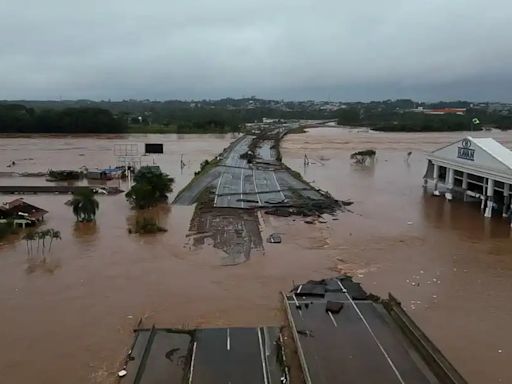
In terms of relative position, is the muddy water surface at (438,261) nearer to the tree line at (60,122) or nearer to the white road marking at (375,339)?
the white road marking at (375,339)

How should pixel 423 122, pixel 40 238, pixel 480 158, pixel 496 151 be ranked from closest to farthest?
1. pixel 40 238
2. pixel 496 151
3. pixel 480 158
4. pixel 423 122

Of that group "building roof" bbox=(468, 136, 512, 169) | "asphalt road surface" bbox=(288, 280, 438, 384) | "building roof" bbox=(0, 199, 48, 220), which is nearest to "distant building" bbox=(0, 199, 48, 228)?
"building roof" bbox=(0, 199, 48, 220)

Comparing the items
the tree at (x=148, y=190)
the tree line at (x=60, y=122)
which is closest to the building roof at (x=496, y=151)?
the tree at (x=148, y=190)

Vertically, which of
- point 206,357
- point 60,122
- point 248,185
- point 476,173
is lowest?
point 206,357

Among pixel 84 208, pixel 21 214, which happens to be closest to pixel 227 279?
pixel 84 208

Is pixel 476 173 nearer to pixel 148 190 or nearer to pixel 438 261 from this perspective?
pixel 438 261
